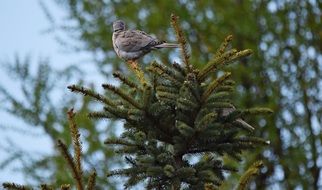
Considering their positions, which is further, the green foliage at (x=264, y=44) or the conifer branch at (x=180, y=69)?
the green foliage at (x=264, y=44)

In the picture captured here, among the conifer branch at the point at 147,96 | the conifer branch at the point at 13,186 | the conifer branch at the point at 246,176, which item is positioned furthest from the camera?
the conifer branch at the point at 147,96

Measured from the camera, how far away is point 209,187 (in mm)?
2949

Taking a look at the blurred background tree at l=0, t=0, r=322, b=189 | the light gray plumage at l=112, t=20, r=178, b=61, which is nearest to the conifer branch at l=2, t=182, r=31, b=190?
the light gray plumage at l=112, t=20, r=178, b=61

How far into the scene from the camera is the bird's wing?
6.19 meters

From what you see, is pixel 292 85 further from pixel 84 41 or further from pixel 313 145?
pixel 84 41

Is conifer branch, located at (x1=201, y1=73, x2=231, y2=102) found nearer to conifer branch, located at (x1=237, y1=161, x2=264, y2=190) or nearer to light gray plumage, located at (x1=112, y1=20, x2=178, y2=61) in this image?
conifer branch, located at (x1=237, y1=161, x2=264, y2=190)

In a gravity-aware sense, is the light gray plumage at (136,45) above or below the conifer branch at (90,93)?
above

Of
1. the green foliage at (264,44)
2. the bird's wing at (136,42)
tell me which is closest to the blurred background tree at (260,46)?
the green foliage at (264,44)

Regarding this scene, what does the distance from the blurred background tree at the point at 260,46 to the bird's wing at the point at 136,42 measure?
5785 mm

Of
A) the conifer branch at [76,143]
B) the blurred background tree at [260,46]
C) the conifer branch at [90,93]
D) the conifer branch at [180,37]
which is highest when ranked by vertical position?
the blurred background tree at [260,46]

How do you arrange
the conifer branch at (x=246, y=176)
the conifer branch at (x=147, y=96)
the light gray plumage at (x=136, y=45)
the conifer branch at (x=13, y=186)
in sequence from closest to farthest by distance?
Answer: the conifer branch at (x=246, y=176), the conifer branch at (x=13, y=186), the conifer branch at (x=147, y=96), the light gray plumage at (x=136, y=45)

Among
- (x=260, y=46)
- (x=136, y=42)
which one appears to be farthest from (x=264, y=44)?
(x=136, y=42)

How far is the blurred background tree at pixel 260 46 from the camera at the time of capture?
Answer: 41.0 ft

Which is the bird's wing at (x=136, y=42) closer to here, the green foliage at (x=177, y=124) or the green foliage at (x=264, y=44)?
the green foliage at (x=177, y=124)
